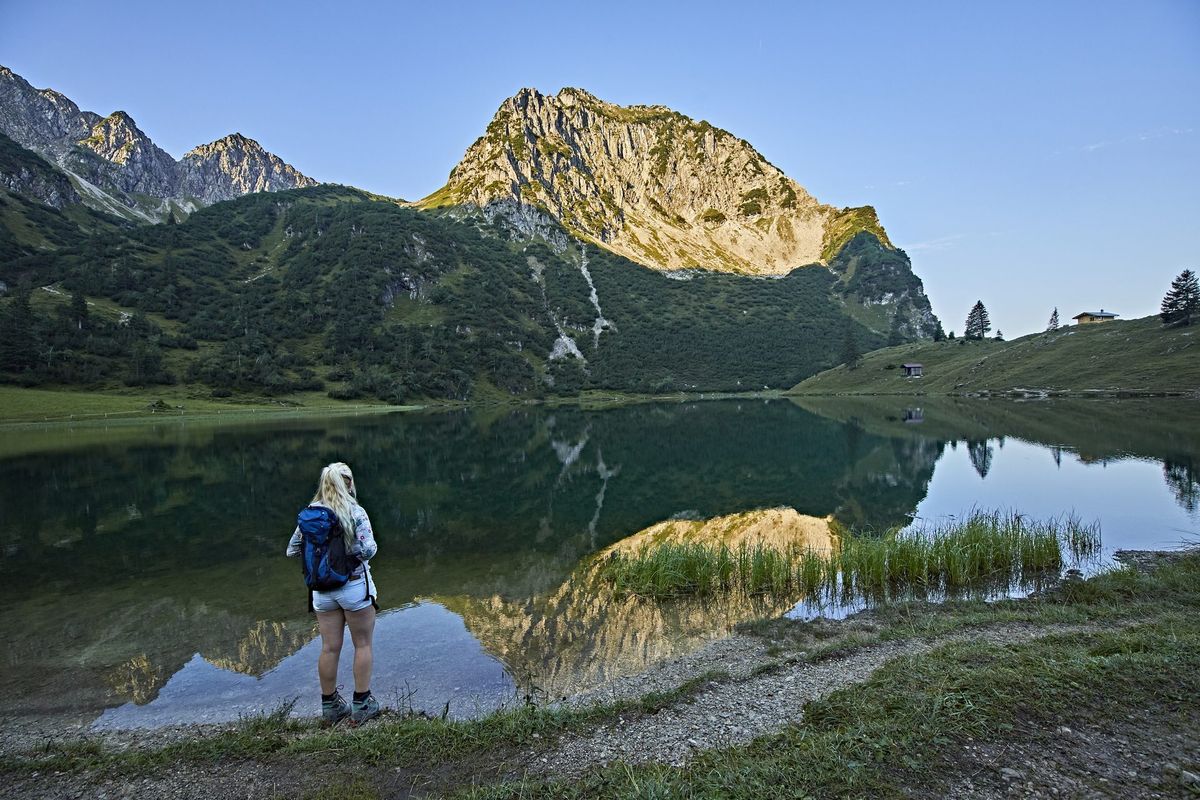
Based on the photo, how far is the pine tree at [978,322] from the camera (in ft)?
521

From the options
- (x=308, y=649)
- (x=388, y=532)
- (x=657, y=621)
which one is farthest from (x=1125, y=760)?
(x=388, y=532)

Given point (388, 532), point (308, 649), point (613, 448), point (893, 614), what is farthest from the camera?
point (613, 448)

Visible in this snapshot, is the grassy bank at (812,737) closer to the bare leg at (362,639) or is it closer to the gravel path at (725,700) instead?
the gravel path at (725,700)

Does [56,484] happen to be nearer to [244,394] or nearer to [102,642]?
[102,642]

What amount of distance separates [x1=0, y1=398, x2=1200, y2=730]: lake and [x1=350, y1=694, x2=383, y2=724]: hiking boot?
128 centimetres

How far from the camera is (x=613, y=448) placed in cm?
5544

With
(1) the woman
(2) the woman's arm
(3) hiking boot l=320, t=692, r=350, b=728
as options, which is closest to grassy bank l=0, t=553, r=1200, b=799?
(3) hiking boot l=320, t=692, r=350, b=728

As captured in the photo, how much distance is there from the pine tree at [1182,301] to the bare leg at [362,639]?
445 feet

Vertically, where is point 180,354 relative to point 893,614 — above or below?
above

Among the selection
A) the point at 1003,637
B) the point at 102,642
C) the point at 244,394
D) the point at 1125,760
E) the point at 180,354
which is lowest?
the point at 102,642

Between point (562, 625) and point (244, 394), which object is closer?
point (562, 625)

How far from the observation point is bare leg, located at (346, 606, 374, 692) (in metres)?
8.75

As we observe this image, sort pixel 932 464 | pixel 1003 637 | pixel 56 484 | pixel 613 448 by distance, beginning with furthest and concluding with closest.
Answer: pixel 613 448 < pixel 932 464 < pixel 56 484 < pixel 1003 637

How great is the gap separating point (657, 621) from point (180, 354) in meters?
165
